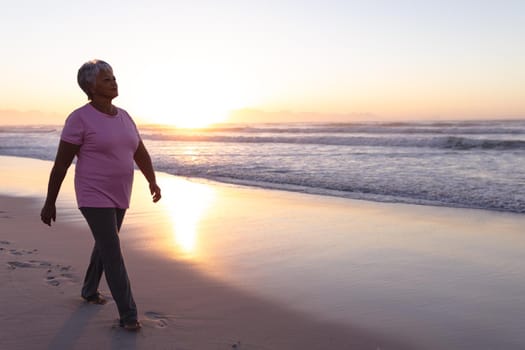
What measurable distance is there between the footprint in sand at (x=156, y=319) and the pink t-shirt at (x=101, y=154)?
83 cm

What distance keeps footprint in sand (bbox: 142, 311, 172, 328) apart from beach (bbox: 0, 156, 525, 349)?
1cm

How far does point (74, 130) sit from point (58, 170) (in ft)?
1.01

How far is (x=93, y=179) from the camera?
10.6ft

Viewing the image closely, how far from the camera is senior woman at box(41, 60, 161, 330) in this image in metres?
3.13

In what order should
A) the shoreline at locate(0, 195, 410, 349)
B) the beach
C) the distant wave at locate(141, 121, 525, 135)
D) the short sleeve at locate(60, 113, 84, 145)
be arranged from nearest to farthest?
the short sleeve at locate(60, 113, 84, 145)
the shoreline at locate(0, 195, 410, 349)
the beach
the distant wave at locate(141, 121, 525, 135)

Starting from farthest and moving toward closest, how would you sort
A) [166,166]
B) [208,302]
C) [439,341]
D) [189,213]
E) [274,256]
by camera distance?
[166,166]
[189,213]
[274,256]
[208,302]
[439,341]

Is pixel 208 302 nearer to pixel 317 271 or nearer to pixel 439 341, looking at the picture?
pixel 317 271

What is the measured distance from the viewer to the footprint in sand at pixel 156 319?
11.6ft

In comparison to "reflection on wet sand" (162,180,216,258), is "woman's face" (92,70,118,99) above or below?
above

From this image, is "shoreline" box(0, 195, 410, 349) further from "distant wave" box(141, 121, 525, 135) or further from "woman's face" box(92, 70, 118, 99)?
"distant wave" box(141, 121, 525, 135)

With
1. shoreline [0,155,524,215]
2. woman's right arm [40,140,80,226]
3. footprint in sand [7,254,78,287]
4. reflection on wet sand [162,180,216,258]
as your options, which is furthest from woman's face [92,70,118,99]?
shoreline [0,155,524,215]

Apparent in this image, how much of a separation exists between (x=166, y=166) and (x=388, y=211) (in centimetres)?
1005

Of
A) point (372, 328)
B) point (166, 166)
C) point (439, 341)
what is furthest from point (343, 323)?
point (166, 166)

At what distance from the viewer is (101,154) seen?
10.5 feet
